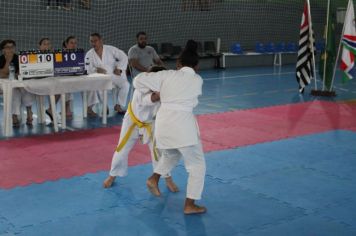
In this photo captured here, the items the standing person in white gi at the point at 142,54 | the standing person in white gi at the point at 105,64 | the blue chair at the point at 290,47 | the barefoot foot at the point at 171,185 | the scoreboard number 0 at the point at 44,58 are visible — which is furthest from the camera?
the blue chair at the point at 290,47

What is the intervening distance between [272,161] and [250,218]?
180cm

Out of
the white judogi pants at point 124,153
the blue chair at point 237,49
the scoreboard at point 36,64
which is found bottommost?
the white judogi pants at point 124,153

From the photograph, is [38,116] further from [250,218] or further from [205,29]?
[205,29]

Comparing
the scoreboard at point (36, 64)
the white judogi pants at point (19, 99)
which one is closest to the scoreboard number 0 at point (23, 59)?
Result: the scoreboard at point (36, 64)

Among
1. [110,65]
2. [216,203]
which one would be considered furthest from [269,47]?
[216,203]

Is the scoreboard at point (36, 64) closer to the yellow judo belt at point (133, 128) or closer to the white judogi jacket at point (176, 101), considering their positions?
the yellow judo belt at point (133, 128)

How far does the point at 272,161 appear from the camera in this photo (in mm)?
5625

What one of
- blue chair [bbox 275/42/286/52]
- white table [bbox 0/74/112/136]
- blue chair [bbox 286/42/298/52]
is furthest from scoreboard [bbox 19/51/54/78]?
blue chair [bbox 286/42/298/52]

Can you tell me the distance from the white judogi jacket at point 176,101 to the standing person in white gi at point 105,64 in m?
4.41

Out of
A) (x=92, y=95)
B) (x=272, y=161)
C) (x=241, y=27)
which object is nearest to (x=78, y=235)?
(x=272, y=161)

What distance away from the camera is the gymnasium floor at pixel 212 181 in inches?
150

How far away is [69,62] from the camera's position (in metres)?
7.32

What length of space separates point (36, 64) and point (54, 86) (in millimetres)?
418

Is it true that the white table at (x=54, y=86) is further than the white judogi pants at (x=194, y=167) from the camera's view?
Yes
